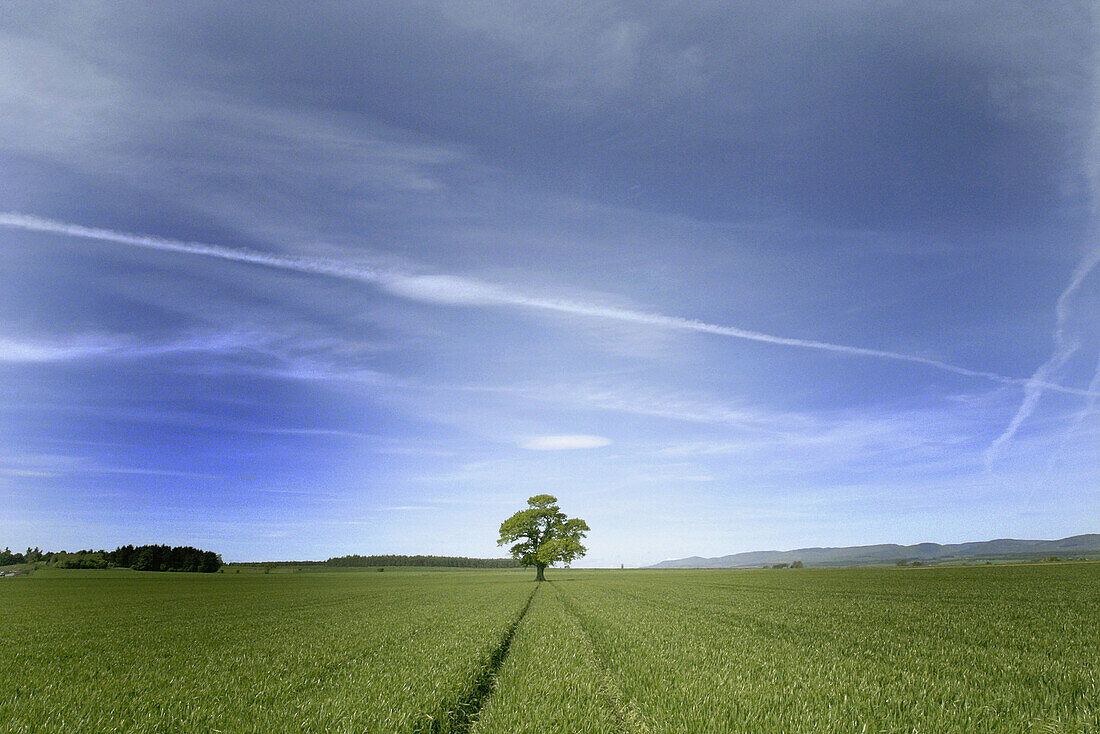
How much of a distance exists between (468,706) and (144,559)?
612ft

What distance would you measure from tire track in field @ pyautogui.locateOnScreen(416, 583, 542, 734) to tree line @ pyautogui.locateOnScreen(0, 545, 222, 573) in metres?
181

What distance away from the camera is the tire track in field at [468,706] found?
8.37 metres

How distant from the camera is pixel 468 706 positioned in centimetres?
982

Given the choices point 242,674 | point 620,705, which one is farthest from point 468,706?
point 242,674

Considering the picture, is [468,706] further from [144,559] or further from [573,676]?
[144,559]

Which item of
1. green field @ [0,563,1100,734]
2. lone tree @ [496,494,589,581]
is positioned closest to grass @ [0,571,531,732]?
green field @ [0,563,1100,734]

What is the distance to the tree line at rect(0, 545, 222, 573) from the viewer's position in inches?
5910

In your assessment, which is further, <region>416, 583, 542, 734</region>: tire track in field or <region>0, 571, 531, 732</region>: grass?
<region>416, 583, 542, 734</region>: tire track in field

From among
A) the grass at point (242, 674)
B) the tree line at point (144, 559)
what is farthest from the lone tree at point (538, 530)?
the tree line at point (144, 559)

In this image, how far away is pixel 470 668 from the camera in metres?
11.9

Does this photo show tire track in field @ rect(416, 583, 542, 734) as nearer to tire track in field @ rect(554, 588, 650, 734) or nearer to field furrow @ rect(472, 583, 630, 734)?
field furrow @ rect(472, 583, 630, 734)

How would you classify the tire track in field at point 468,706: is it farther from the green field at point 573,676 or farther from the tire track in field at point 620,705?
the tire track in field at point 620,705

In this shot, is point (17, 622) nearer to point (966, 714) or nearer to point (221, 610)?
point (221, 610)

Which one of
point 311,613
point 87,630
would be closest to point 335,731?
point 87,630
